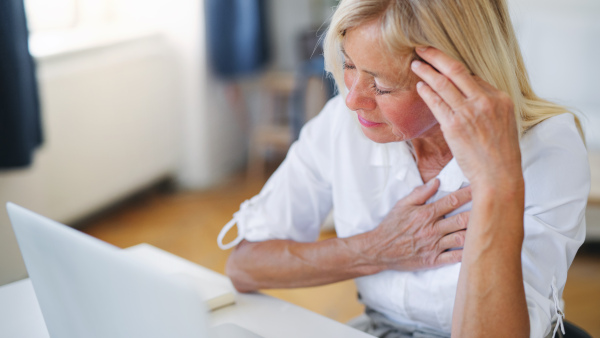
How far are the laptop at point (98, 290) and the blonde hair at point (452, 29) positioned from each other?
502 millimetres

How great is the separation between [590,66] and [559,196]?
295cm

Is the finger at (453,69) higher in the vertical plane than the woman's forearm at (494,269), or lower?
higher

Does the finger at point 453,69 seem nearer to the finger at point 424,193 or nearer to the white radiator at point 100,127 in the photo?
the finger at point 424,193

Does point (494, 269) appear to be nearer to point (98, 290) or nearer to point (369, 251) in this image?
point (369, 251)

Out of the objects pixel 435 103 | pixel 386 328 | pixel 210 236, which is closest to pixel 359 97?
pixel 435 103

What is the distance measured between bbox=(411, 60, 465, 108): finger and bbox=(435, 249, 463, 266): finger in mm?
277

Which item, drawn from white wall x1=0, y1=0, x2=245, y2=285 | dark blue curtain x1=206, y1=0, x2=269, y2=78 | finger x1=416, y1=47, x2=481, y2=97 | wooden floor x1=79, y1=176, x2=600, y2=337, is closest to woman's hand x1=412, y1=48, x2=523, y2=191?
finger x1=416, y1=47, x2=481, y2=97

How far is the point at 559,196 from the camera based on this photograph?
37.3 inches

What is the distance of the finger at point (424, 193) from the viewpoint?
3.52ft

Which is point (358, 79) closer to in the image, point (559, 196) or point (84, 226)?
point (559, 196)

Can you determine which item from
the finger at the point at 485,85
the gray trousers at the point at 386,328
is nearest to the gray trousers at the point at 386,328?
the gray trousers at the point at 386,328

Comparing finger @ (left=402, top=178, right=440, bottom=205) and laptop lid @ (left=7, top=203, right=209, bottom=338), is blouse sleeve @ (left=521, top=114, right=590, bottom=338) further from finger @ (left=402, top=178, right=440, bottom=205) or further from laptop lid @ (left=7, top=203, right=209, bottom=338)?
laptop lid @ (left=7, top=203, right=209, bottom=338)

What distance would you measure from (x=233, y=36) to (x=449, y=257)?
10.7 ft

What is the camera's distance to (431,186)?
107 cm
